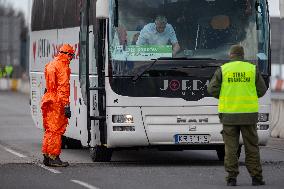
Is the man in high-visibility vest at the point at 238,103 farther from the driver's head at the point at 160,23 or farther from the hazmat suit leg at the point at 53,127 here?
the hazmat suit leg at the point at 53,127

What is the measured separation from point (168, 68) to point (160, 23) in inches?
26.3

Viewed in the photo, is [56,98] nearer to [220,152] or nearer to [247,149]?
[220,152]

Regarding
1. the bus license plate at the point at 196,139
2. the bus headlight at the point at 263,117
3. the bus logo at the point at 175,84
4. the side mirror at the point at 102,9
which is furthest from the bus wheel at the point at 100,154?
the bus headlight at the point at 263,117

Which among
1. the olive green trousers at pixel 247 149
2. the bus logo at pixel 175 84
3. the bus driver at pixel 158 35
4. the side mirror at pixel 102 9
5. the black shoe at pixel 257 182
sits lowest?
the black shoe at pixel 257 182

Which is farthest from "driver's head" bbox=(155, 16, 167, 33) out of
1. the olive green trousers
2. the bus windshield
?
the olive green trousers

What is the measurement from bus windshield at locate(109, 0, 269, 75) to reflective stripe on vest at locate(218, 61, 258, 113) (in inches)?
122

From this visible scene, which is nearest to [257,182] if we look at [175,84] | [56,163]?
[175,84]

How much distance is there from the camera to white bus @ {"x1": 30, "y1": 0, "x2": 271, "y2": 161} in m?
17.1

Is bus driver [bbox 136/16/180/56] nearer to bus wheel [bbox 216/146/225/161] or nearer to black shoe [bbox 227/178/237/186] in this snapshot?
bus wheel [bbox 216/146/225/161]

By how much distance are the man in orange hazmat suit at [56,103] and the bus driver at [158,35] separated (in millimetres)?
1059

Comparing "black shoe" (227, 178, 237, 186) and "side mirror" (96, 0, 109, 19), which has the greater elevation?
"side mirror" (96, 0, 109, 19)

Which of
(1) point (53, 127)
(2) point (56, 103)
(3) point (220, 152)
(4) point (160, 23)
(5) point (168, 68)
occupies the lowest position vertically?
(3) point (220, 152)

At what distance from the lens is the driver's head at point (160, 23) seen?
1712 cm

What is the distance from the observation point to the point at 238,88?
1405cm
